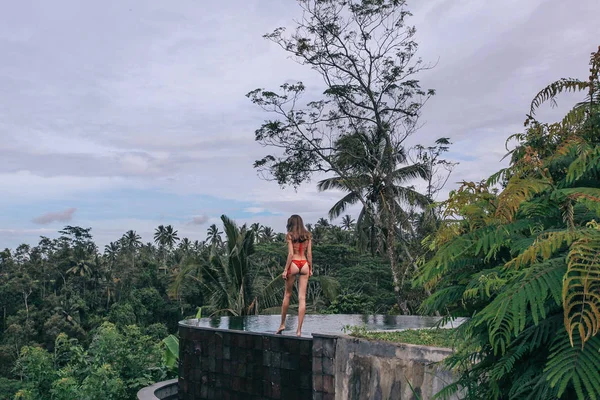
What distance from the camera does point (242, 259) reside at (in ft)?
59.9

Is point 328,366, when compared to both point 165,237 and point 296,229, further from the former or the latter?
point 165,237

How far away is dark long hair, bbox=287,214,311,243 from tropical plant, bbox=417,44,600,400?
4.49 metres

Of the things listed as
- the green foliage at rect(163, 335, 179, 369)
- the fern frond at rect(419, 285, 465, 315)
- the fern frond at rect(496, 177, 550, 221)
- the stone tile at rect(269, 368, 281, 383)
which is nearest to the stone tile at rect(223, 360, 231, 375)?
the stone tile at rect(269, 368, 281, 383)

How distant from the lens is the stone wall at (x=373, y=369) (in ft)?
17.2

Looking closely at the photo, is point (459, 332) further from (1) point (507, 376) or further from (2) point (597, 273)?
(2) point (597, 273)

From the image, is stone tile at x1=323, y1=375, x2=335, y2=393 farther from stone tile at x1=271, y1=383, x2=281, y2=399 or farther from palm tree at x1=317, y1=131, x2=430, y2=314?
palm tree at x1=317, y1=131, x2=430, y2=314

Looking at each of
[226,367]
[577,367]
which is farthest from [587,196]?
[226,367]

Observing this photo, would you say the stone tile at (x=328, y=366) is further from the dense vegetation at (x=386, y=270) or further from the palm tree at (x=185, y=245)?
the palm tree at (x=185, y=245)

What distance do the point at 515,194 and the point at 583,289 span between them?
0.55m

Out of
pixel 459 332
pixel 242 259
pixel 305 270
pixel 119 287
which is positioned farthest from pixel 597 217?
pixel 119 287

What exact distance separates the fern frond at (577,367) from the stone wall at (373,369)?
345 cm

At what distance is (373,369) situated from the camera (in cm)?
577

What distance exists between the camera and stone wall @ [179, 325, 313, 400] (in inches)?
263

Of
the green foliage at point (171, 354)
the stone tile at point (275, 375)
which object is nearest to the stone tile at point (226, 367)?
the stone tile at point (275, 375)
